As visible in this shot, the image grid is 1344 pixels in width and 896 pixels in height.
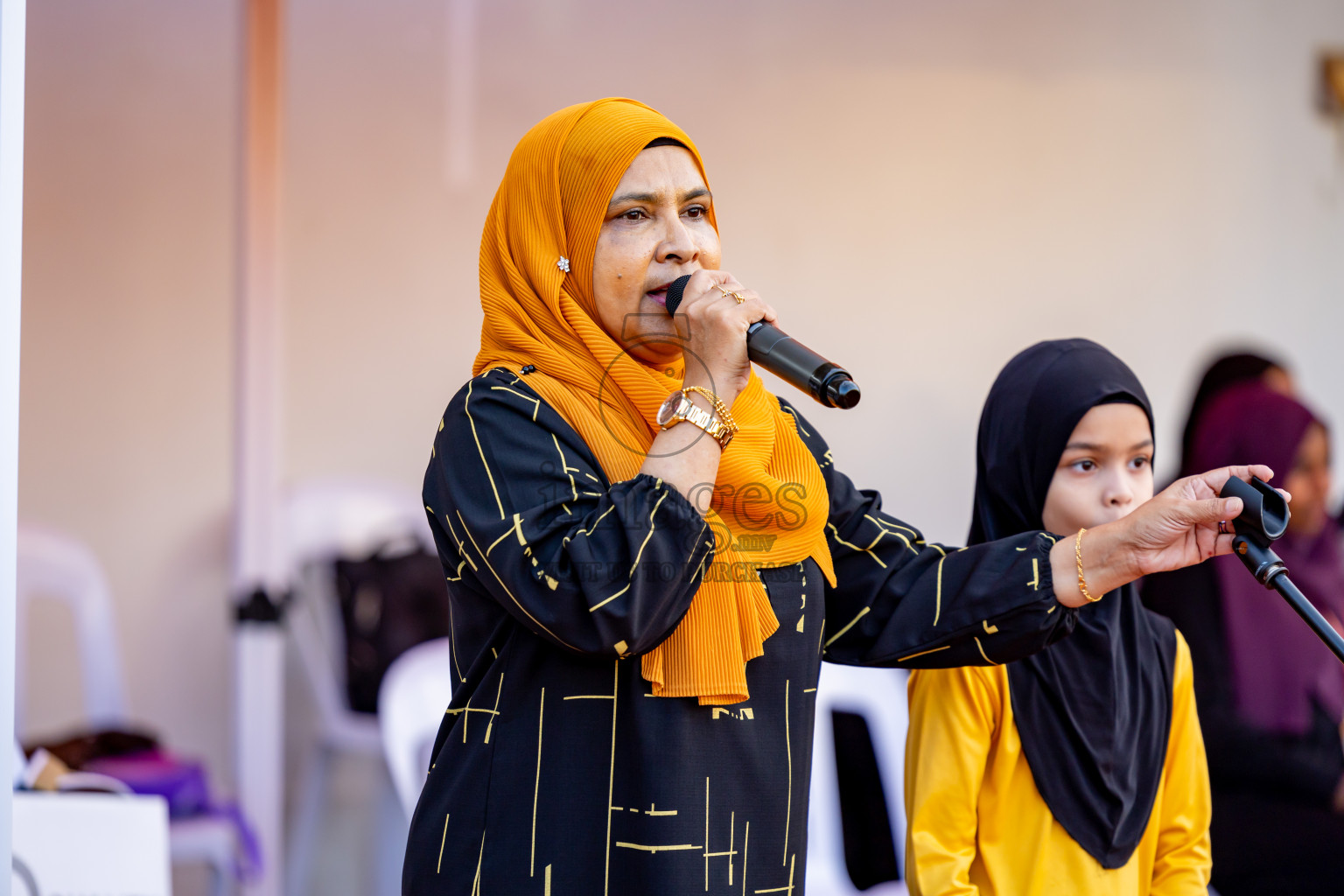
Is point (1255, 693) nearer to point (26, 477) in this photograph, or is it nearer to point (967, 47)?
point (967, 47)

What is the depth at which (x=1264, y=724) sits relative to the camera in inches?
109

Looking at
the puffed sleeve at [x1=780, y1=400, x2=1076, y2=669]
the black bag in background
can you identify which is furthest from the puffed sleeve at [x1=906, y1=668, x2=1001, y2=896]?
the black bag in background

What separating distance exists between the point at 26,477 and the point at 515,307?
2203 millimetres

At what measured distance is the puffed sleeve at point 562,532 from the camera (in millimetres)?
1008

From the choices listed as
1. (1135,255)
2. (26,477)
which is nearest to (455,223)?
(26,477)

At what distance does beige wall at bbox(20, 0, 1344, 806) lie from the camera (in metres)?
2.96

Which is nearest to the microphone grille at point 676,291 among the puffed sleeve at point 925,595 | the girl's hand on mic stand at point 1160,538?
the puffed sleeve at point 925,595

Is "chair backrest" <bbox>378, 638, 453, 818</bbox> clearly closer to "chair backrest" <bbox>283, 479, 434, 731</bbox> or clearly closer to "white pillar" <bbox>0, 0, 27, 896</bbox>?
"chair backrest" <bbox>283, 479, 434, 731</bbox>

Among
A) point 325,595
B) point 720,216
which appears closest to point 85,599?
point 325,595

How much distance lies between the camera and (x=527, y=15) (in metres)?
3.11

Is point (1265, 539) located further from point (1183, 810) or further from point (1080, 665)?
point (1183, 810)

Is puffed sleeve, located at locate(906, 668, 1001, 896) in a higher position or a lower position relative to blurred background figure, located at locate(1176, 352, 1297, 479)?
lower

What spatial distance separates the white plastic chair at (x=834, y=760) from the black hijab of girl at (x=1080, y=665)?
74 centimetres

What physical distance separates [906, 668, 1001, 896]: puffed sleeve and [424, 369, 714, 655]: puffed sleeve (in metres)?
0.51
